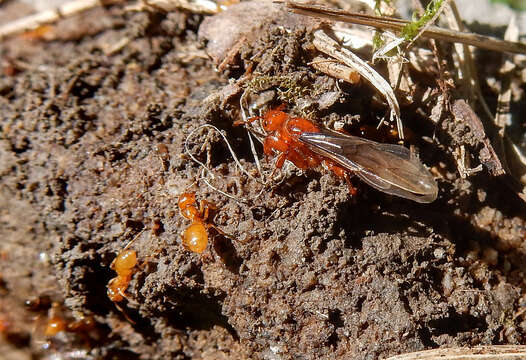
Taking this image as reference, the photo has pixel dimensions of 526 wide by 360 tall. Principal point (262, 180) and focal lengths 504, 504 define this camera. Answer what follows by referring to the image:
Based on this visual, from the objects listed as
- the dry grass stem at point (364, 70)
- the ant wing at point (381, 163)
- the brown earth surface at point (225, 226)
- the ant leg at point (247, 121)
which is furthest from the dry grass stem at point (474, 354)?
the ant leg at point (247, 121)

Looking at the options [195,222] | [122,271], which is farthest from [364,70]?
[122,271]

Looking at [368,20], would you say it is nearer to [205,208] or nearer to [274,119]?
[274,119]

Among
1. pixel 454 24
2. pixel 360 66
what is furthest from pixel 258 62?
pixel 454 24

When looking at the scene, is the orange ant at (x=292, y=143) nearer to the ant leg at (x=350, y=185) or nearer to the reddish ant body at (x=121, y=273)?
the ant leg at (x=350, y=185)

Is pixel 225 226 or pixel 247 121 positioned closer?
pixel 225 226

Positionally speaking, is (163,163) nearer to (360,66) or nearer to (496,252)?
(360,66)

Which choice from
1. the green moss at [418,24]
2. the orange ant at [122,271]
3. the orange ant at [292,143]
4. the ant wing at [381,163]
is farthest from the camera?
the orange ant at [122,271]
